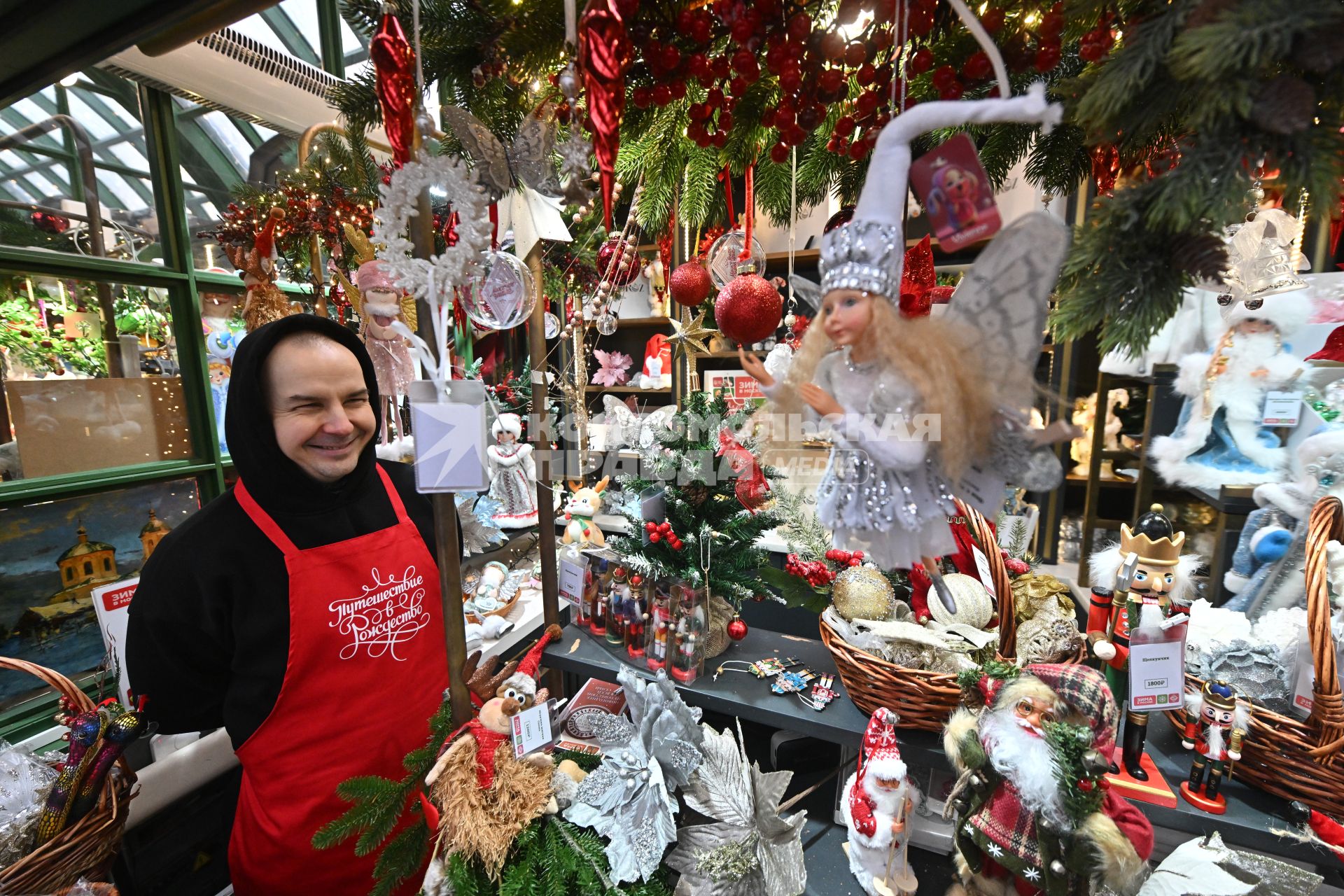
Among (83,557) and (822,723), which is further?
(83,557)

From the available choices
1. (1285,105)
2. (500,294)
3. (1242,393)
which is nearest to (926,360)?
(1285,105)

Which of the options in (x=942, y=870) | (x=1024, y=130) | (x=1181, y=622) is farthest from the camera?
(x=942, y=870)

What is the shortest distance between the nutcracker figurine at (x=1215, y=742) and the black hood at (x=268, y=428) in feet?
4.73

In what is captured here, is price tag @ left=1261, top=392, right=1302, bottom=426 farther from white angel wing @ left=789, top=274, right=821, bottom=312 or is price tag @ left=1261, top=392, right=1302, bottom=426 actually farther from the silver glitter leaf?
white angel wing @ left=789, top=274, right=821, bottom=312

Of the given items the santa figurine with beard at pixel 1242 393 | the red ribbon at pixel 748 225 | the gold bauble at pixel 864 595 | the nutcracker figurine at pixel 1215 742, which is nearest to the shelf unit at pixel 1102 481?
the santa figurine with beard at pixel 1242 393

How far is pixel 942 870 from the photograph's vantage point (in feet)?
3.57

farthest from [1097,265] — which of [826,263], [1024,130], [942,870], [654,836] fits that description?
[942,870]

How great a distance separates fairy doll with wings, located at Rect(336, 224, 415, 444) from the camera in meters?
0.73

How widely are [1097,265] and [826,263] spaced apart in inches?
8.5

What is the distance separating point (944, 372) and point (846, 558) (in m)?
0.70

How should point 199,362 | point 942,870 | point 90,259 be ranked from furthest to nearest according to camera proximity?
point 199,362 → point 90,259 → point 942,870

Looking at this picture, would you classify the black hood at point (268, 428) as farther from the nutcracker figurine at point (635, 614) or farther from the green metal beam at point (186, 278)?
the green metal beam at point (186, 278)

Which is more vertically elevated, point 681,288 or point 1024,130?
point 1024,130

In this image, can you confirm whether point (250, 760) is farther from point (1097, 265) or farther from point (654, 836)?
point (1097, 265)
